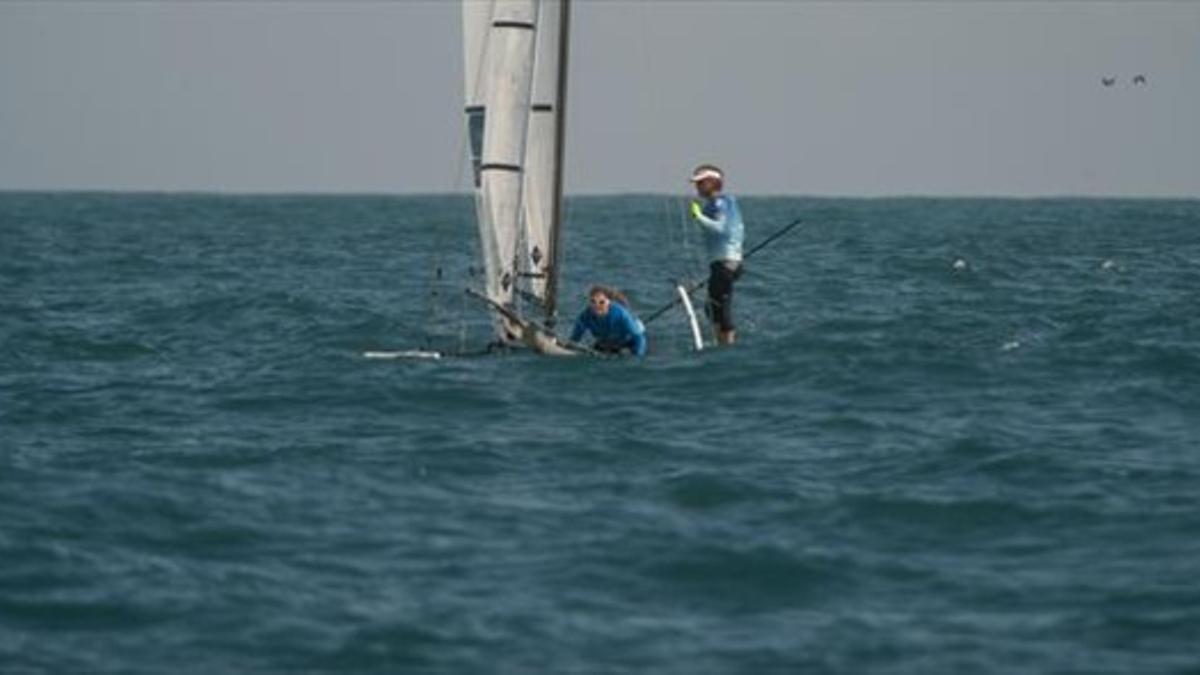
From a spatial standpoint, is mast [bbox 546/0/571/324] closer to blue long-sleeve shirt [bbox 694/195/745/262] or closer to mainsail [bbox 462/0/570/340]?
mainsail [bbox 462/0/570/340]

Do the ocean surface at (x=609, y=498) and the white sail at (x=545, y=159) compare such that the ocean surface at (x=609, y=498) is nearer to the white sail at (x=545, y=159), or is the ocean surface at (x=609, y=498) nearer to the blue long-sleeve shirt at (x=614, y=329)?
the blue long-sleeve shirt at (x=614, y=329)

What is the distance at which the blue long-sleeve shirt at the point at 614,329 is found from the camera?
26281mm

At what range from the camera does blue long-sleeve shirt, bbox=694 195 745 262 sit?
27016mm

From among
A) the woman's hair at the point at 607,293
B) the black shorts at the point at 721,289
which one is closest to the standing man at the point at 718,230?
the black shorts at the point at 721,289

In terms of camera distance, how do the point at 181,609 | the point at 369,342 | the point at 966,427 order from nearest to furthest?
the point at 181,609
the point at 966,427
the point at 369,342

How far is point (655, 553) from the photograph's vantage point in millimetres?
15852

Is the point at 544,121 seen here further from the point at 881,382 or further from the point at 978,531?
the point at 978,531

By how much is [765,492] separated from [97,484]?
5.08 meters

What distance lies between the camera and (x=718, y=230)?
27.1 metres

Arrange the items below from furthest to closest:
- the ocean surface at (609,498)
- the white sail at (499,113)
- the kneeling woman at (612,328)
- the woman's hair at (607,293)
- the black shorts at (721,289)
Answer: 1. the black shorts at (721,289)
2. the white sail at (499,113)
3. the kneeling woman at (612,328)
4. the woman's hair at (607,293)
5. the ocean surface at (609,498)

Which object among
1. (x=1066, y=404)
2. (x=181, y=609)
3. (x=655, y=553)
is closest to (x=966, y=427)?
(x=1066, y=404)

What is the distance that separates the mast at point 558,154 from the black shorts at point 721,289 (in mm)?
1747

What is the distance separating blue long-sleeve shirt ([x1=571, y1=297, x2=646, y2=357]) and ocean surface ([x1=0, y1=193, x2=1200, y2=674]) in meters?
0.58

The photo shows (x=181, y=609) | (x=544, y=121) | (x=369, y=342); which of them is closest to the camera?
(x=181, y=609)
